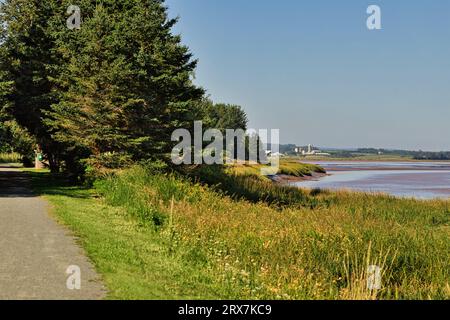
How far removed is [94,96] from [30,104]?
7.56 m

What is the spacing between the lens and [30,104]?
102 feet

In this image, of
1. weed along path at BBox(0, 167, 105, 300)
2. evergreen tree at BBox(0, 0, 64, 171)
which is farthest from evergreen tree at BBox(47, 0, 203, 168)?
weed along path at BBox(0, 167, 105, 300)

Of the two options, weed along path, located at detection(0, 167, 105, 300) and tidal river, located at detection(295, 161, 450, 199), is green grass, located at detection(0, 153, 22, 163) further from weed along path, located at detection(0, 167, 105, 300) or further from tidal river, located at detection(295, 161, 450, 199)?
weed along path, located at detection(0, 167, 105, 300)

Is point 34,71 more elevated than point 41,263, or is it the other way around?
point 34,71

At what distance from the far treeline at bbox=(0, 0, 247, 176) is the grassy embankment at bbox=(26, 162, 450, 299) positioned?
6.24 metres

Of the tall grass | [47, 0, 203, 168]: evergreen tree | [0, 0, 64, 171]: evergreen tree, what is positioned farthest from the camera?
[0, 0, 64, 171]: evergreen tree

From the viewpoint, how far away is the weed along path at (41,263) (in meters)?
8.16

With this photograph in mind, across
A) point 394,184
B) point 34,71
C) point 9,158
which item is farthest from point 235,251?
point 9,158

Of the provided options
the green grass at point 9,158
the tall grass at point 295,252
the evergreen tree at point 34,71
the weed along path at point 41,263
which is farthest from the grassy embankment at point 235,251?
the green grass at point 9,158

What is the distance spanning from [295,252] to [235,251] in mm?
1494

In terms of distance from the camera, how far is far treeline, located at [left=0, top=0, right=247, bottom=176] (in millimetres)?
25594

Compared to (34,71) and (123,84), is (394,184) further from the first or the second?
(34,71)

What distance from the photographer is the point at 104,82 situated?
25.5 m
